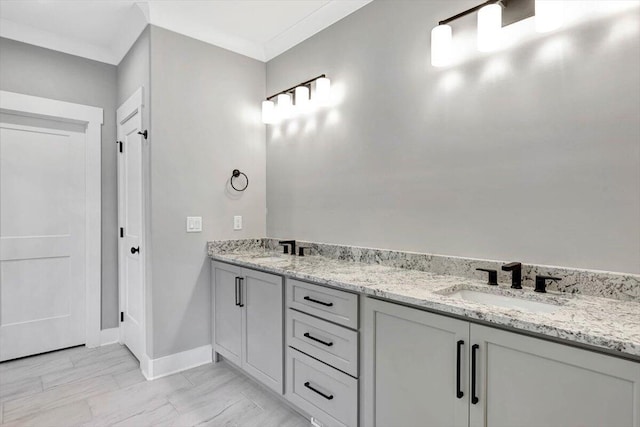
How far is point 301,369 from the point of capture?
1921 mm

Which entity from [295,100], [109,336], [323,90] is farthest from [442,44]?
[109,336]

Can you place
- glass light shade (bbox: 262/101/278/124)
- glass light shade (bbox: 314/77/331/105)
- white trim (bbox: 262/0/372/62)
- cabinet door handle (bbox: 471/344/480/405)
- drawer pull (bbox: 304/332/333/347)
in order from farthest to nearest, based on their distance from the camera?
glass light shade (bbox: 262/101/278/124)
glass light shade (bbox: 314/77/331/105)
white trim (bbox: 262/0/372/62)
drawer pull (bbox: 304/332/333/347)
cabinet door handle (bbox: 471/344/480/405)

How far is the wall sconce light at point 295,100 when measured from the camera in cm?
252

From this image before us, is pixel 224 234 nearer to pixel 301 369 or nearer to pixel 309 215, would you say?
pixel 309 215

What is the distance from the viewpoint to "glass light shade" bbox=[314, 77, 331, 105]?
2514mm

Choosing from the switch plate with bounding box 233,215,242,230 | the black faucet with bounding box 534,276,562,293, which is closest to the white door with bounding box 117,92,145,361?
the switch plate with bounding box 233,215,242,230

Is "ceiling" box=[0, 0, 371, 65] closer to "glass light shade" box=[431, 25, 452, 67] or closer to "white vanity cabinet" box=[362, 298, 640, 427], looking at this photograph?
"glass light shade" box=[431, 25, 452, 67]

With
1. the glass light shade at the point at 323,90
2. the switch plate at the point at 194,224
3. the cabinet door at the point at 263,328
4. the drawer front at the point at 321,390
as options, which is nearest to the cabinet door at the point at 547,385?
the drawer front at the point at 321,390

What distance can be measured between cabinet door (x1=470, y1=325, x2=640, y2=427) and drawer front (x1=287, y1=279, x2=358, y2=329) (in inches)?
22.7

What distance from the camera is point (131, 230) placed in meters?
2.93

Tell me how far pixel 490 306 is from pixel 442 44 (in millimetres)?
1313

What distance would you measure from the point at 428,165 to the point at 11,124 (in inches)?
129

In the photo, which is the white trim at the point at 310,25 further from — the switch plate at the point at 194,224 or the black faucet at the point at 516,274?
the black faucet at the point at 516,274

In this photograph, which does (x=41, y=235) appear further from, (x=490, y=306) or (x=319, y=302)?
(x=490, y=306)
